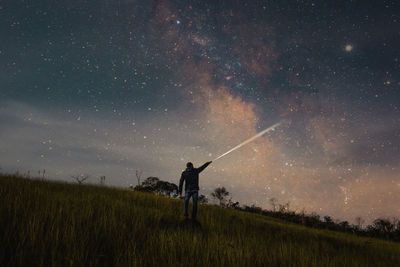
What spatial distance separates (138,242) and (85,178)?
41.2 ft

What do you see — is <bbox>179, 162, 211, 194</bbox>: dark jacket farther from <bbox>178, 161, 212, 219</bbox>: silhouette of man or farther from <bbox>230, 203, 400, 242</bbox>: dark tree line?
<bbox>230, 203, 400, 242</bbox>: dark tree line

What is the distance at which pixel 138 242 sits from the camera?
411 cm

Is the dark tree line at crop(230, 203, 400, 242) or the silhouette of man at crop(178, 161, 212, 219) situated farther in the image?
the dark tree line at crop(230, 203, 400, 242)

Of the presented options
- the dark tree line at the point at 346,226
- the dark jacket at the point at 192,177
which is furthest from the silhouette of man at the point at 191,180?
the dark tree line at the point at 346,226

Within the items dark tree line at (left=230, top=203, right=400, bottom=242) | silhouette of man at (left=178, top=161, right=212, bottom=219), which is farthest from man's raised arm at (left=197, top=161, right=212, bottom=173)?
dark tree line at (left=230, top=203, right=400, bottom=242)

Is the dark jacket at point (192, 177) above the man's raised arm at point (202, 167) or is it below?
below

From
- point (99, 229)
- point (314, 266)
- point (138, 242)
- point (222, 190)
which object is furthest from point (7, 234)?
point (222, 190)

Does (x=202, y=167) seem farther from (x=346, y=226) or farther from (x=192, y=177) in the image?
(x=346, y=226)

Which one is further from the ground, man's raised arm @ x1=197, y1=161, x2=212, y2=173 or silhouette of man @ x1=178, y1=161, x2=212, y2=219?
man's raised arm @ x1=197, y1=161, x2=212, y2=173

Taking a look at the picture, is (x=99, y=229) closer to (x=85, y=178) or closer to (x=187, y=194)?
(x=187, y=194)

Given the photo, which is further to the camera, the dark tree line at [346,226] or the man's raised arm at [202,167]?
the dark tree line at [346,226]

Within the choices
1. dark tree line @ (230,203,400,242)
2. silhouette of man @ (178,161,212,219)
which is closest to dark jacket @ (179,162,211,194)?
silhouette of man @ (178,161,212,219)

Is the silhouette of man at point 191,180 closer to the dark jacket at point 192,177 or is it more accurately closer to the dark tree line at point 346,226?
the dark jacket at point 192,177

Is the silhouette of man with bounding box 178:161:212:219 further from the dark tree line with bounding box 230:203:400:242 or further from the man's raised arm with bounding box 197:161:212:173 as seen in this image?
the dark tree line with bounding box 230:203:400:242
